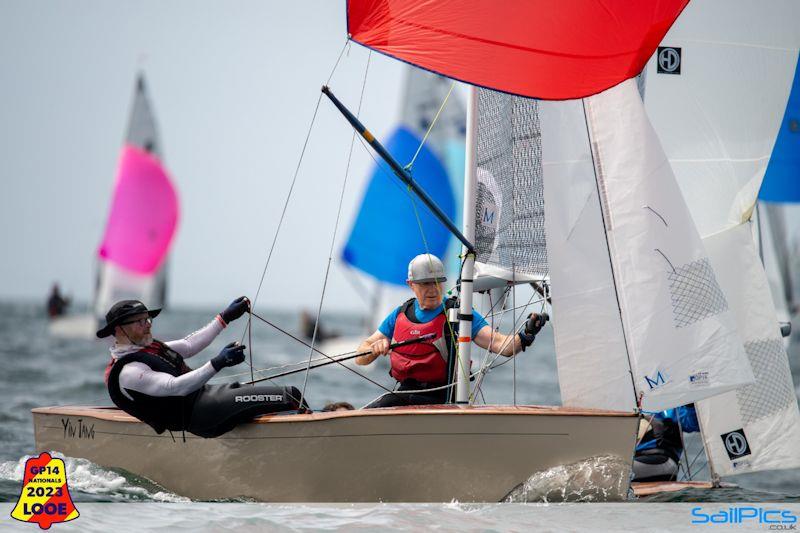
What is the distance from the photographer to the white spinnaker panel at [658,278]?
5.14m

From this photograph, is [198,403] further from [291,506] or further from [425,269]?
[425,269]

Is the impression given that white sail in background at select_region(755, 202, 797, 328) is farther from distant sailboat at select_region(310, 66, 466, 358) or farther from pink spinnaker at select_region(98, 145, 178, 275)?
pink spinnaker at select_region(98, 145, 178, 275)

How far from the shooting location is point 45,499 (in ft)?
15.6

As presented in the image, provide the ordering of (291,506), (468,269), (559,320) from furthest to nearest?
(468,269), (559,320), (291,506)

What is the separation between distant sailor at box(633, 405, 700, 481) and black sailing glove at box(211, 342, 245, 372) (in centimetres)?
267

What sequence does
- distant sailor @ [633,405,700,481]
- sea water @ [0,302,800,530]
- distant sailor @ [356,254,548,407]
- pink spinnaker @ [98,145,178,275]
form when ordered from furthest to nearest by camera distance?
pink spinnaker @ [98,145,178,275]
distant sailor @ [633,405,700,481]
distant sailor @ [356,254,548,407]
sea water @ [0,302,800,530]

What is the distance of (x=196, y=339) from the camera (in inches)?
236

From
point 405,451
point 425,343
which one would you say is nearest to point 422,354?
point 425,343

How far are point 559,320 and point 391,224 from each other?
1346cm

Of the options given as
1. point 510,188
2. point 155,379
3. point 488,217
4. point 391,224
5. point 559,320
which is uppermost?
point 391,224

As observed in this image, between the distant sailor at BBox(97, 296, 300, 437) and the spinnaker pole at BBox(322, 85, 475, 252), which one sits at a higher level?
the spinnaker pole at BBox(322, 85, 475, 252)

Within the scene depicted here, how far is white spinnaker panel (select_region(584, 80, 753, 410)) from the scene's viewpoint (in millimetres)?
5145

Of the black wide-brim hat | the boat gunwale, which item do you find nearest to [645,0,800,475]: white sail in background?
the boat gunwale

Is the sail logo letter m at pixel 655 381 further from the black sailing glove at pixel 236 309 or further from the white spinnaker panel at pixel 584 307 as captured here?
the black sailing glove at pixel 236 309
